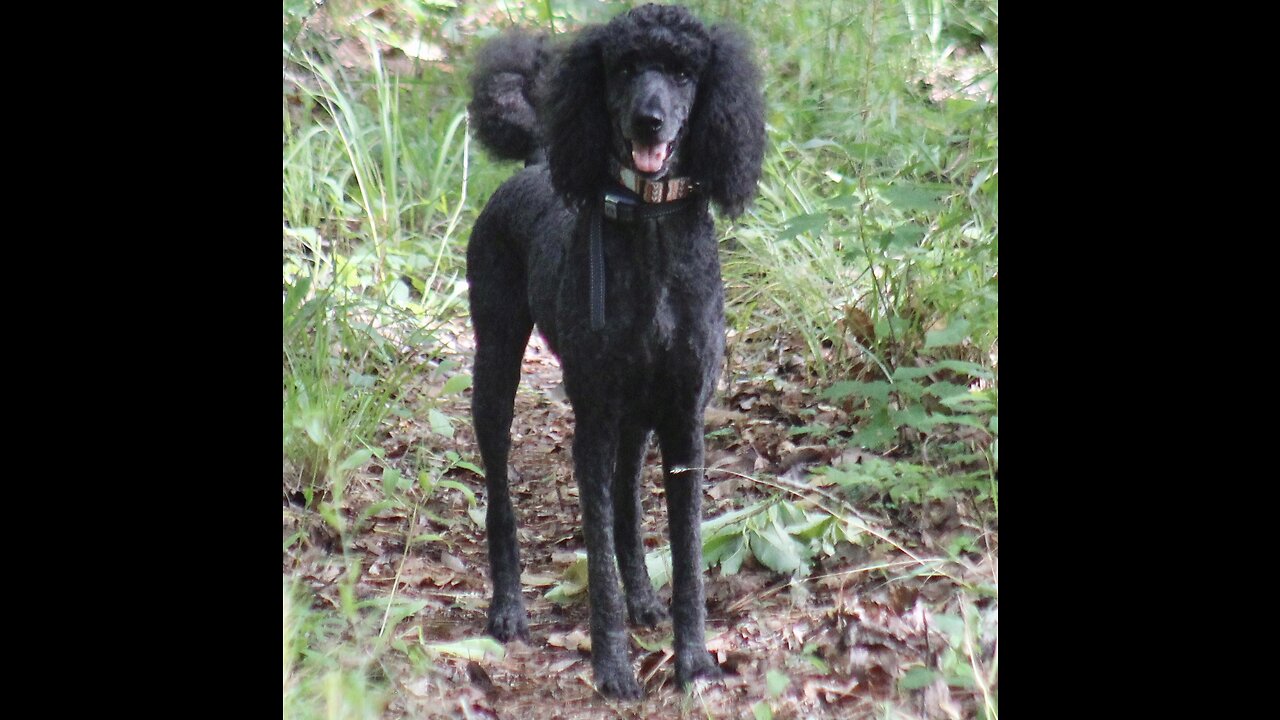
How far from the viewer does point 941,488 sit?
3318 mm

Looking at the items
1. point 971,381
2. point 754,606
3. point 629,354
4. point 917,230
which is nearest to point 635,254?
point 629,354

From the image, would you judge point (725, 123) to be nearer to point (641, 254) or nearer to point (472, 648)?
point (641, 254)

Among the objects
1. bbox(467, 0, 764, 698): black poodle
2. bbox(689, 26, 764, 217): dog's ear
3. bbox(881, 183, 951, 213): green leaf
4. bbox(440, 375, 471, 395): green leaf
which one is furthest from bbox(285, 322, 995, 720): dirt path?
bbox(689, 26, 764, 217): dog's ear

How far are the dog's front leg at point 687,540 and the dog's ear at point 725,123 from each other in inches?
22.3

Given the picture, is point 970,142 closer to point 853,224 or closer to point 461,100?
point 853,224

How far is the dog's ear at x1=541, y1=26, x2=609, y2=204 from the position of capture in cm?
286

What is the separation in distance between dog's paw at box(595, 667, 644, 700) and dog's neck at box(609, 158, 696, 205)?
1140 millimetres

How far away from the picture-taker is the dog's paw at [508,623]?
131 inches

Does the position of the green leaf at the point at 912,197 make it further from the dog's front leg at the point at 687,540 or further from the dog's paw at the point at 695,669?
the dog's paw at the point at 695,669

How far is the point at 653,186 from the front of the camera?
9.17ft

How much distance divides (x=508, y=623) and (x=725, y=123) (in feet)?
4.84

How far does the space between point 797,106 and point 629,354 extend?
2837 millimetres

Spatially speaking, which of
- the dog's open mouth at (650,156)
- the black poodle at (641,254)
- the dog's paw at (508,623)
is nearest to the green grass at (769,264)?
the dog's paw at (508,623)

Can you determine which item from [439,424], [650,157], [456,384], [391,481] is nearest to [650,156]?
[650,157]
